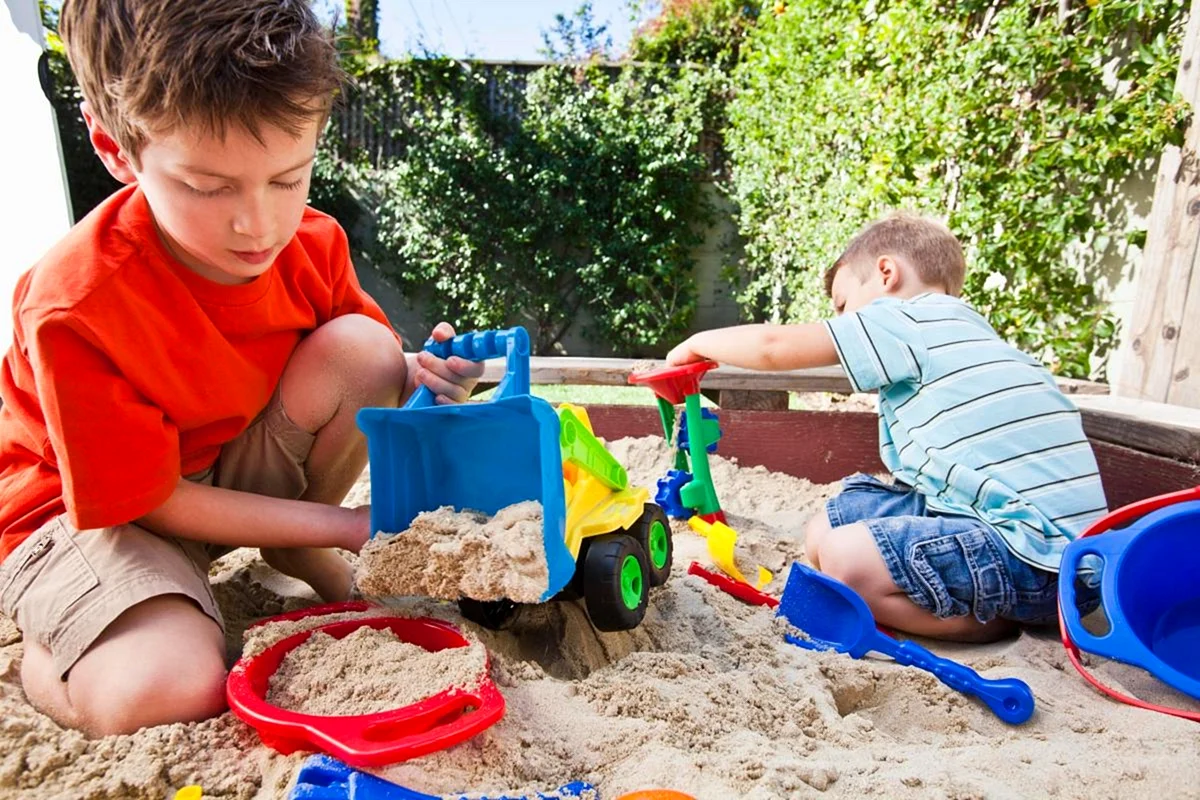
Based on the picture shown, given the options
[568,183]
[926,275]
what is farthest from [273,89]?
[568,183]

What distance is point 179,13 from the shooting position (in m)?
1.10

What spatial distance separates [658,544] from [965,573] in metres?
0.60

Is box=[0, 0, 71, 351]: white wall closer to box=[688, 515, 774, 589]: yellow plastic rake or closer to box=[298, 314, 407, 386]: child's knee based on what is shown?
box=[298, 314, 407, 386]: child's knee

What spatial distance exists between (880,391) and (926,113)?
1.72m

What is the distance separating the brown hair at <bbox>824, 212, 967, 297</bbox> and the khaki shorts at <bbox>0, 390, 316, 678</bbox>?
5.38ft

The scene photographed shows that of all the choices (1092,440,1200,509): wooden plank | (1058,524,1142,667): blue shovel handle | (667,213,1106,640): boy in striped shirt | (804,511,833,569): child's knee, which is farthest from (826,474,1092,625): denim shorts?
(1092,440,1200,509): wooden plank

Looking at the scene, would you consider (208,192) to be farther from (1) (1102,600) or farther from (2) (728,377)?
(2) (728,377)

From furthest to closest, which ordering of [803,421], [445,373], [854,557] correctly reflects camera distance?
[803,421], [854,557], [445,373]

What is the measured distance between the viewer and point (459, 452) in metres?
1.29

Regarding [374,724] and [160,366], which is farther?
[160,366]

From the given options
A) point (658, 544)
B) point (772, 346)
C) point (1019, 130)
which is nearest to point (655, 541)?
point (658, 544)

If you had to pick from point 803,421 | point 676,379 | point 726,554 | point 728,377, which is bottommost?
point 726,554

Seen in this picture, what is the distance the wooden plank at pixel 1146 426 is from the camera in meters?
1.86

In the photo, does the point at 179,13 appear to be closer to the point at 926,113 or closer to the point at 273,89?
the point at 273,89
